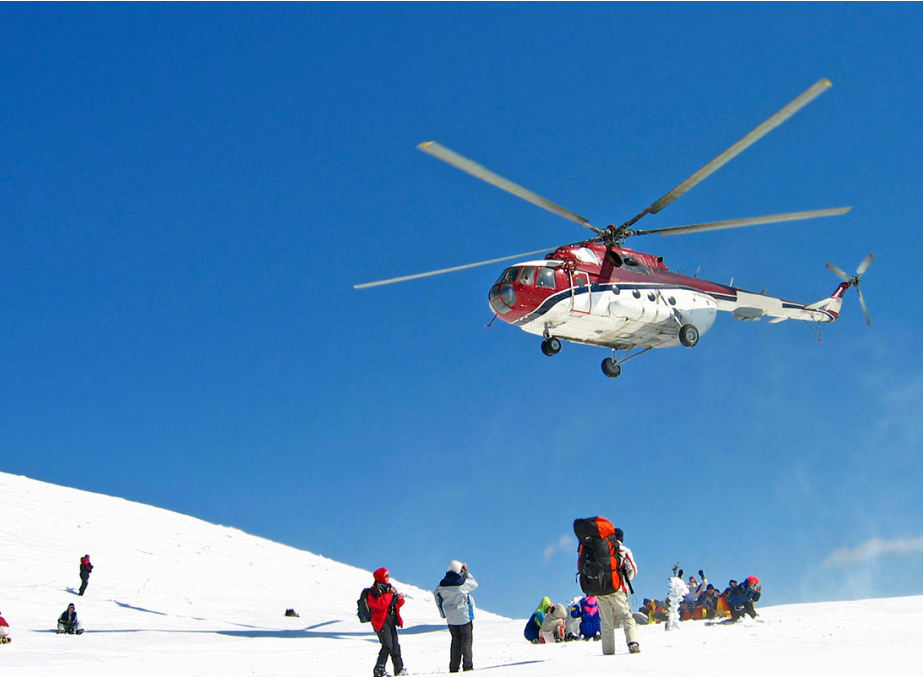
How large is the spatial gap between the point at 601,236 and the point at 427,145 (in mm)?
7773

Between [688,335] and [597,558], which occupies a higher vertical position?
[688,335]

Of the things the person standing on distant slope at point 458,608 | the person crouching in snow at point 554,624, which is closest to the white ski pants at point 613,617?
the person standing on distant slope at point 458,608

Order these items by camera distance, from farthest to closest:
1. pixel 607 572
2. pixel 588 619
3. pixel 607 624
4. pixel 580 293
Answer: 1. pixel 580 293
2. pixel 588 619
3. pixel 607 624
4. pixel 607 572

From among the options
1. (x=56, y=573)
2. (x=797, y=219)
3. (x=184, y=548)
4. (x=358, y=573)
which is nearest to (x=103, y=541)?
(x=184, y=548)

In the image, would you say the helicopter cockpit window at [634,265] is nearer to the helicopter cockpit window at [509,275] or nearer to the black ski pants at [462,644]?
the helicopter cockpit window at [509,275]

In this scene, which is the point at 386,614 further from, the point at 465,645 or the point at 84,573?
the point at 84,573

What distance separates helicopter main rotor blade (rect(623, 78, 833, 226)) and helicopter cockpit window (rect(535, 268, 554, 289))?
3.21 m

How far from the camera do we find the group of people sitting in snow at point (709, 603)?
15.0 m

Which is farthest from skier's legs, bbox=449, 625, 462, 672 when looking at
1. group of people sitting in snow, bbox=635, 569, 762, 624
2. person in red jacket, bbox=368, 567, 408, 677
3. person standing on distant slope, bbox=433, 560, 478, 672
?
group of people sitting in snow, bbox=635, 569, 762, 624

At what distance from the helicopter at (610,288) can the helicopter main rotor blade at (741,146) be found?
0.02 meters

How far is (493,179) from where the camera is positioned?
20703mm

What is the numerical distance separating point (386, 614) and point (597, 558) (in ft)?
9.97

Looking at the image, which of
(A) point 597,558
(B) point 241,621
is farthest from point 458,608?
(B) point 241,621

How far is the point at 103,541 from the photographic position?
3056 centimetres
